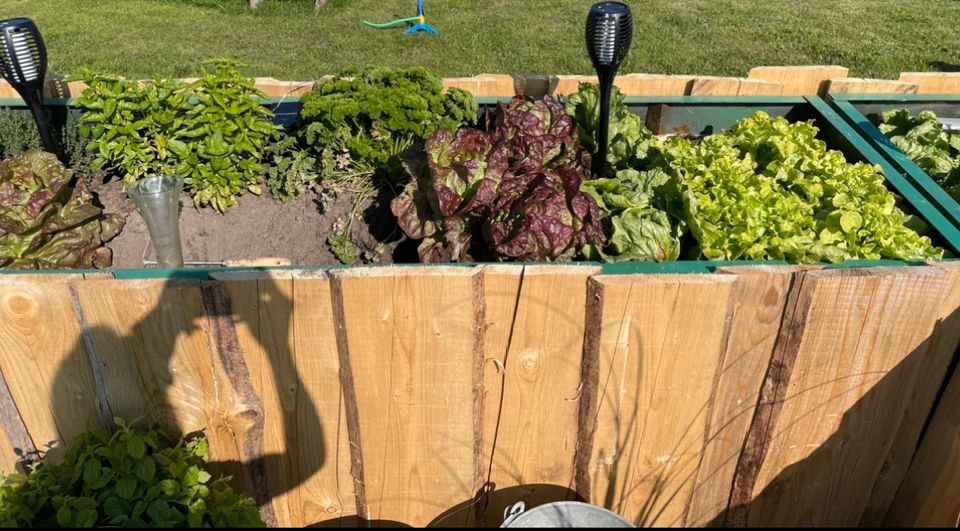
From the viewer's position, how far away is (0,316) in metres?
2.39

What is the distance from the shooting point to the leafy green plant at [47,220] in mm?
3006

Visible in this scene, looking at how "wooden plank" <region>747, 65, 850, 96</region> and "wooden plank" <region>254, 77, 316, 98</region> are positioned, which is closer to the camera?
"wooden plank" <region>254, 77, 316, 98</region>

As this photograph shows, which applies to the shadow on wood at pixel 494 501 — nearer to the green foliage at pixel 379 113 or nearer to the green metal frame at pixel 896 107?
the green foliage at pixel 379 113

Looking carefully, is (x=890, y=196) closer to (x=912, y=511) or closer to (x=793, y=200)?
(x=793, y=200)

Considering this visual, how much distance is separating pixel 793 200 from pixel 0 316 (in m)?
3.08

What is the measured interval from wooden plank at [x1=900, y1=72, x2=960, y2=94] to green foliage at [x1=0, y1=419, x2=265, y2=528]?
4.47 metres

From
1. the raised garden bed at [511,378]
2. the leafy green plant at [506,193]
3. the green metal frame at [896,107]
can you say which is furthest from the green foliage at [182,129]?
the green metal frame at [896,107]

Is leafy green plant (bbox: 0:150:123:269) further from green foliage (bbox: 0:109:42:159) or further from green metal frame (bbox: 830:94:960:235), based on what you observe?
green metal frame (bbox: 830:94:960:235)

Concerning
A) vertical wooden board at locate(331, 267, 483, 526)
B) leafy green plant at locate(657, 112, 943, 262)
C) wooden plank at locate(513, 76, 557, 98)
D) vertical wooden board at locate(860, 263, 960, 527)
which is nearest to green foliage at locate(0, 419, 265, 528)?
vertical wooden board at locate(331, 267, 483, 526)

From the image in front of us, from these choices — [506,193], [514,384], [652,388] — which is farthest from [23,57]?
[652,388]

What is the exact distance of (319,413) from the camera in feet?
8.68

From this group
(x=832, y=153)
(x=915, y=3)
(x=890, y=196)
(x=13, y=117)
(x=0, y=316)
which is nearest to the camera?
(x=0, y=316)

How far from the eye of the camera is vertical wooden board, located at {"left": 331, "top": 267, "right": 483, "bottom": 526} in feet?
7.76

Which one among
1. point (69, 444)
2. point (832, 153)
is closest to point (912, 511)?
point (832, 153)
